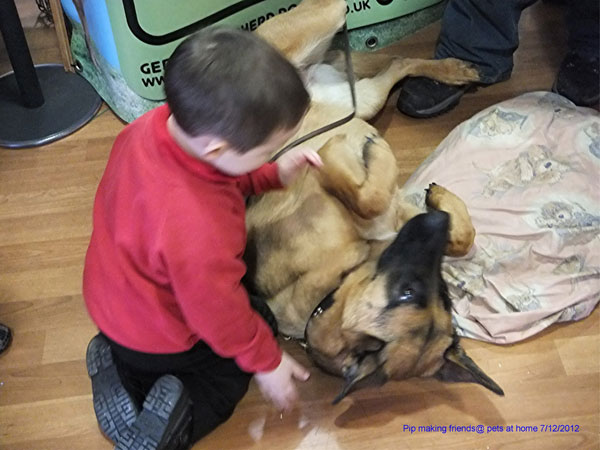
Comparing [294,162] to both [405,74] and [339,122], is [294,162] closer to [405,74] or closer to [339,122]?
[339,122]

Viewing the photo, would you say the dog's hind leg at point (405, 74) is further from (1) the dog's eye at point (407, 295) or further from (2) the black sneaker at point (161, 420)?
(2) the black sneaker at point (161, 420)

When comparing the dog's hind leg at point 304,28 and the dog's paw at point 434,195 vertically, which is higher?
the dog's hind leg at point 304,28

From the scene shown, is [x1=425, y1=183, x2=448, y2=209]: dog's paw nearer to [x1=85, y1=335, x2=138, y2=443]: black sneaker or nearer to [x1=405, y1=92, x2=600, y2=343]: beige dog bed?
[x1=405, y1=92, x2=600, y2=343]: beige dog bed

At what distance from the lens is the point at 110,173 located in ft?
4.25

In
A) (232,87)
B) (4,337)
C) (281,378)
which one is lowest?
(4,337)

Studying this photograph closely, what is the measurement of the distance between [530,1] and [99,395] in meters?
1.85

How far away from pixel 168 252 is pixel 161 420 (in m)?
0.54

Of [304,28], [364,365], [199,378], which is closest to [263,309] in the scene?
[199,378]

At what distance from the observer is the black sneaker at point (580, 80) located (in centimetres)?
217

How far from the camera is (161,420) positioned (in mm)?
1447

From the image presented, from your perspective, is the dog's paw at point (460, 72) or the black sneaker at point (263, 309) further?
the dog's paw at point (460, 72)

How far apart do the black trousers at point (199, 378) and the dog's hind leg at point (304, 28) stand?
0.99 metres

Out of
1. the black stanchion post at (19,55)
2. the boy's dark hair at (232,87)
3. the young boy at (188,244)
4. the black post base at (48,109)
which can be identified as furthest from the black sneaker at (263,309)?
the black stanchion post at (19,55)

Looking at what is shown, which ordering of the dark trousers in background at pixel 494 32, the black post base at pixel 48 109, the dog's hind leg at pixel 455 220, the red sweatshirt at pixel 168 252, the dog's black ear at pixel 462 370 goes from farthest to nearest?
the black post base at pixel 48 109, the dark trousers in background at pixel 494 32, the dog's hind leg at pixel 455 220, the dog's black ear at pixel 462 370, the red sweatshirt at pixel 168 252
